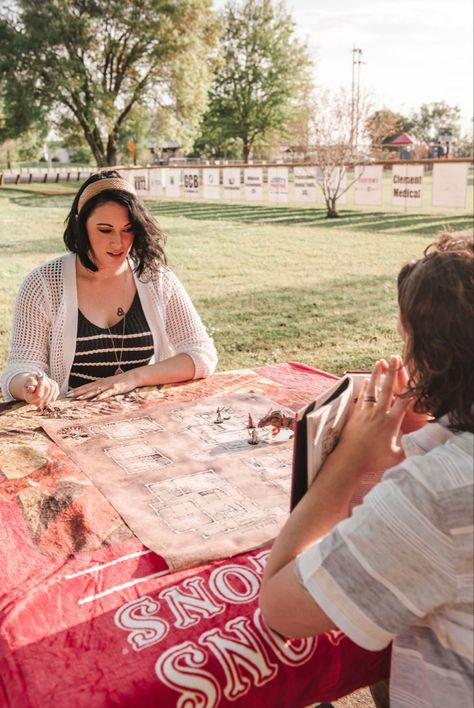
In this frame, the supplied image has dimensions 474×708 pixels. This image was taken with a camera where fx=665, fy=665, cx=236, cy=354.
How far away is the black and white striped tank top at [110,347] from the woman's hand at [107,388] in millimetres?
283

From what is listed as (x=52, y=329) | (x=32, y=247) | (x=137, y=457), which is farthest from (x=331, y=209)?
(x=137, y=457)

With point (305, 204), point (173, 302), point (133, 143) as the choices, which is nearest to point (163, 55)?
point (133, 143)

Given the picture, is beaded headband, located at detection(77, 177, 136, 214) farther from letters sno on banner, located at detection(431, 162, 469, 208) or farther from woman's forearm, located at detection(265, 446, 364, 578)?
letters sno on banner, located at detection(431, 162, 469, 208)

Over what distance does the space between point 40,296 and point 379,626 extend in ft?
6.45

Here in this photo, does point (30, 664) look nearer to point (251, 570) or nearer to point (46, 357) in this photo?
point (251, 570)

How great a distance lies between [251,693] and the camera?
43.6 inches

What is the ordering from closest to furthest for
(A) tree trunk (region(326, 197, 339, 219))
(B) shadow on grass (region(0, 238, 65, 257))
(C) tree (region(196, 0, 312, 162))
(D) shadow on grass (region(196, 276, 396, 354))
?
(D) shadow on grass (region(196, 276, 396, 354)) < (B) shadow on grass (region(0, 238, 65, 257)) < (A) tree trunk (region(326, 197, 339, 219)) < (C) tree (region(196, 0, 312, 162))

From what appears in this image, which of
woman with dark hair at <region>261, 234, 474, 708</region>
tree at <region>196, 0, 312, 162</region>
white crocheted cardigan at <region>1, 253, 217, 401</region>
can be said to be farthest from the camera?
tree at <region>196, 0, 312, 162</region>

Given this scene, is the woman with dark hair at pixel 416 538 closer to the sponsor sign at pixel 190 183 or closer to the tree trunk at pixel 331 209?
the tree trunk at pixel 331 209

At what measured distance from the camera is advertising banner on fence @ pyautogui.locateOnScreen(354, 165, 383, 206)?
1783 centimetres

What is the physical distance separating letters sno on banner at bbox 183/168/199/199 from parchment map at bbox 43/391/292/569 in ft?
74.5

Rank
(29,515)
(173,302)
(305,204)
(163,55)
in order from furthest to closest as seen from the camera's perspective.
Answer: (163,55) → (305,204) → (173,302) → (29,515)

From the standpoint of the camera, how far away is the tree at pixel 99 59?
33812 mm

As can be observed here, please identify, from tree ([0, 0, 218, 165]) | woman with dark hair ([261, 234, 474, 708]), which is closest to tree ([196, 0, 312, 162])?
tree ([0, 0, 218, 165])
